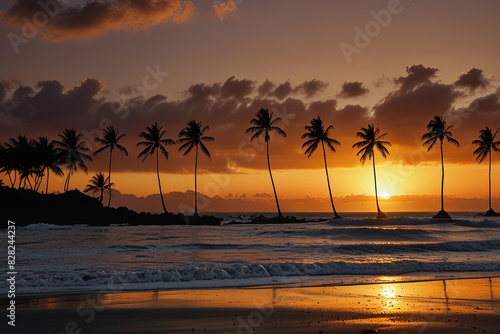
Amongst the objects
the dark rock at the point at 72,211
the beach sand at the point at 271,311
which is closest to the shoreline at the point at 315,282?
the beach sand at the point at 271,311

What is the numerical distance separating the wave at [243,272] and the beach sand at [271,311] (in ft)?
9.09

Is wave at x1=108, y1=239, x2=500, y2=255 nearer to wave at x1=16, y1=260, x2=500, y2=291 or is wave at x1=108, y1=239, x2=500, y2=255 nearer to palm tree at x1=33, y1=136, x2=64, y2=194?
wave at x1=16, y1=260, x2=500, y2=291

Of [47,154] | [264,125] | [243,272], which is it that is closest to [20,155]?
[47,154]

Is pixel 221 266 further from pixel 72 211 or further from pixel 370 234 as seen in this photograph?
pixel 72 211

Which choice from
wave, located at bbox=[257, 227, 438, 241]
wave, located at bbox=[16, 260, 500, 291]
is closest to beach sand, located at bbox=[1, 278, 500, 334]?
wave, located at bbox=[16, 260, 500, 291]

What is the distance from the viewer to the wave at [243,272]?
1500cm

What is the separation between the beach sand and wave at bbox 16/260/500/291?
2770 mm

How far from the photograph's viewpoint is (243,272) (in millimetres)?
17125

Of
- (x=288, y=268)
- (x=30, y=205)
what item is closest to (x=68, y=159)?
(x=30, y=205)

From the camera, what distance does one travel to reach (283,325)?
8430 mm

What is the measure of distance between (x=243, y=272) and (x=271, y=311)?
293 inches

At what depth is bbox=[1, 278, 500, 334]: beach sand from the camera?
8.26m

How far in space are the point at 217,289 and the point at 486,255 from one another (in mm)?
18432

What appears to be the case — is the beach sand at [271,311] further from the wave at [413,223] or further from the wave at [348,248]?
the wave at [413,223]
